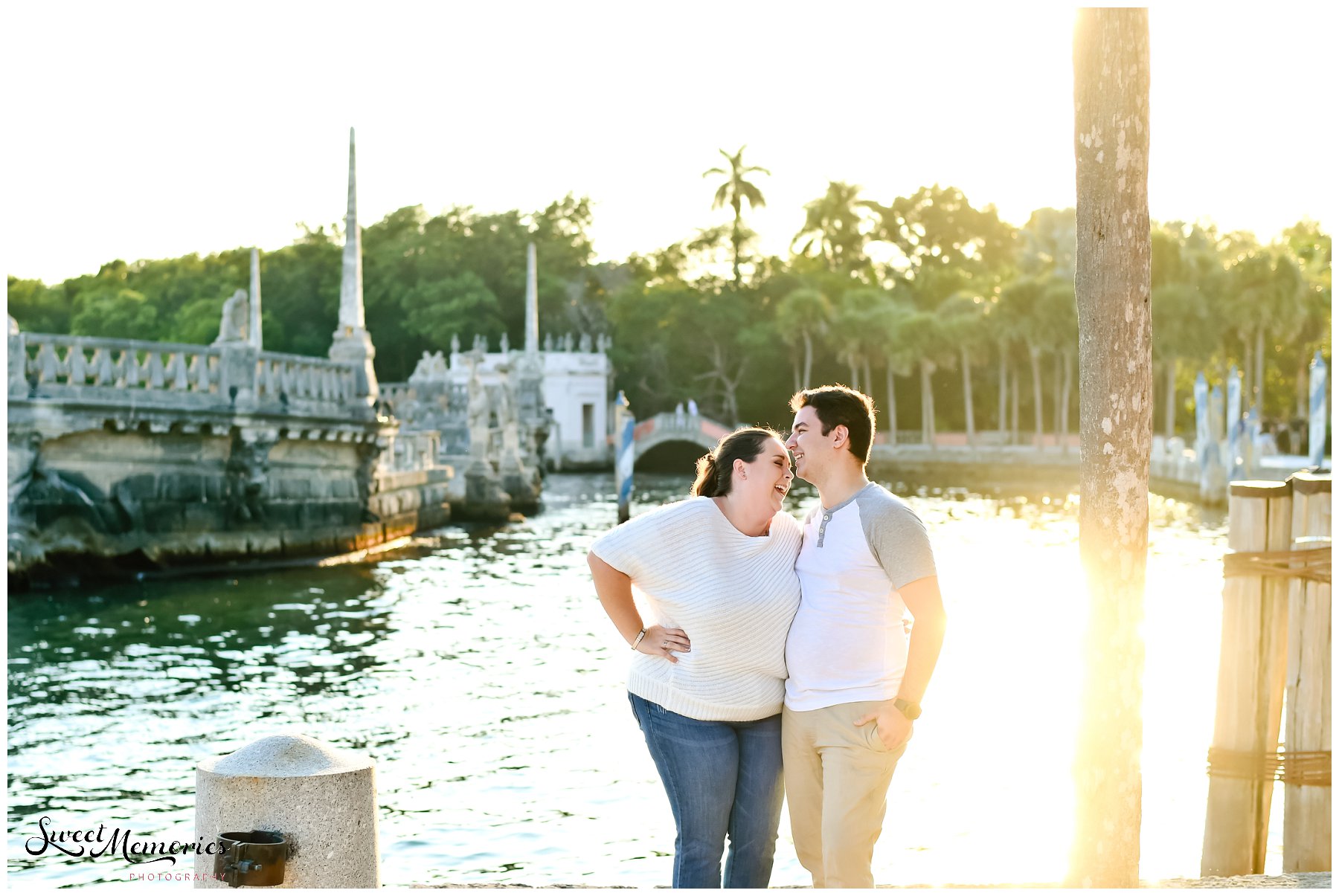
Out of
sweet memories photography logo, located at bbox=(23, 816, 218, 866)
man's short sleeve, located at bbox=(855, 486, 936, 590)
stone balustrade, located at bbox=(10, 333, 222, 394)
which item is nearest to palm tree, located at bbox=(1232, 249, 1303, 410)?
stone balustrade, located at bbox=(10, 333, 222, 394)

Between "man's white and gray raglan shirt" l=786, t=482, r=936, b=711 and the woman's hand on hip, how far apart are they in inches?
12.8

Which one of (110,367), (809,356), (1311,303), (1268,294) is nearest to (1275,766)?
(110,367)

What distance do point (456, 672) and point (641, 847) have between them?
7.15 meters

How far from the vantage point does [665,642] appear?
189 inches

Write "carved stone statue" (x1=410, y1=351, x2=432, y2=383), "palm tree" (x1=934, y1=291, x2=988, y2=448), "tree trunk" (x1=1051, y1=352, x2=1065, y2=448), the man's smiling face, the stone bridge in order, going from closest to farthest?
the man's smiling face, "carved stone statue" (x1=410, y1=351, x2=432, y2=383), "tree trunk" (x1=1051, y1=352, x2=1065, y2=448), the stone bridge, "palm tree" (x1=934, y1=291, x2=988, y2=448)

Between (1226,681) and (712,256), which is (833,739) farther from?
(712,256)

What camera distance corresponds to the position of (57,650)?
16.5 meters

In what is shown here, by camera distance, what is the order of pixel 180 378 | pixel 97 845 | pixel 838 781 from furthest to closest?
pixel 180 378 < pixel 97 845 < pixel 838 781

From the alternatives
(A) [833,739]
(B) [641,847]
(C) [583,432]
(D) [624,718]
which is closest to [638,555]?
(A) [833,739]

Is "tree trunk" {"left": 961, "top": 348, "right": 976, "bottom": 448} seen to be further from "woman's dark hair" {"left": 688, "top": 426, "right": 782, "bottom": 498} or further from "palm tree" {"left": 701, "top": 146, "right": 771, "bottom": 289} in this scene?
"woman's dark hair" {"left": 688, "top": 426, "right": 782, "bottom": 498}

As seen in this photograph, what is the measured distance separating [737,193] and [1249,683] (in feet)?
233

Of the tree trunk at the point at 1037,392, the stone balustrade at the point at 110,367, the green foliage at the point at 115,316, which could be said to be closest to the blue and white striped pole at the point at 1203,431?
the tree trunk at the point at 1037,392

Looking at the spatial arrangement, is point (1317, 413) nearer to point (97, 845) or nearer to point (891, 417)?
point (97, 845)

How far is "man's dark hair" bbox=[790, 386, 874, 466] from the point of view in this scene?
480 centimetres
